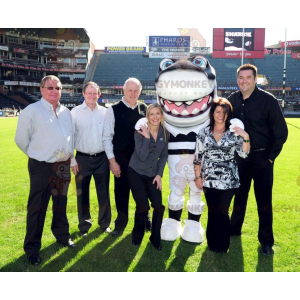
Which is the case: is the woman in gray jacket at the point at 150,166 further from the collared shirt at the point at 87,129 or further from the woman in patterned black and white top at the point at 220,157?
the collared shirt at the point at 87,129

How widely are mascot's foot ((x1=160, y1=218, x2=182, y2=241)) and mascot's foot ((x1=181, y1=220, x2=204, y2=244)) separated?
0.09 m

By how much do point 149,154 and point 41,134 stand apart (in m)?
1.17

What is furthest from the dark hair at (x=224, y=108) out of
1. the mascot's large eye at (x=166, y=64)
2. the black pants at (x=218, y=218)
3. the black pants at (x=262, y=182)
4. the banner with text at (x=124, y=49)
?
the banner with text at (x=124, y=49)

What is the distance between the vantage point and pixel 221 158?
2.91 metres

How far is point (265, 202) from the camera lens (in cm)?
318

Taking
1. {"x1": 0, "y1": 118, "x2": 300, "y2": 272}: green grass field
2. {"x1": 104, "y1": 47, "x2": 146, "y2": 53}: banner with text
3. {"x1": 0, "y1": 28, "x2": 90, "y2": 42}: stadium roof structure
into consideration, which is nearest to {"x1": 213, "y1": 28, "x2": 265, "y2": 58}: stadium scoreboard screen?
{"x1": 104, "y1": 47, "x2": 146, "y2": 53}: banner with text

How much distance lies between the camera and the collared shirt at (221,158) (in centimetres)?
288

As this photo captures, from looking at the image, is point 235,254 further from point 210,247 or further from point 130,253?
point 130,253

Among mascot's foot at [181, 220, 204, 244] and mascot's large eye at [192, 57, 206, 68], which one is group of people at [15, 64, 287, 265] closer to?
mascot's foot at [181, 220, 204, 244]

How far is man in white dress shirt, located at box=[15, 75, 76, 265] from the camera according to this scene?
2887 millimetres

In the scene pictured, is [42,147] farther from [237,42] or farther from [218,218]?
[237,42]

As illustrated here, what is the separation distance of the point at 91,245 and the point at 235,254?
169 centimetres

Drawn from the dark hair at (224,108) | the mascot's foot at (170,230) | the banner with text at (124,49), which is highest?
the banner with text at (124,49)

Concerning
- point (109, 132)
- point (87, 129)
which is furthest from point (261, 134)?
point (87, 129)
